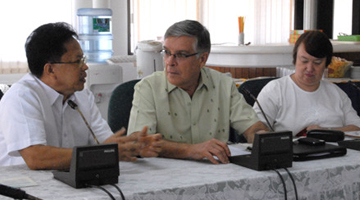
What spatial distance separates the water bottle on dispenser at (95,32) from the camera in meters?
5.05

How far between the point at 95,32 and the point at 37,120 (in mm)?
3747

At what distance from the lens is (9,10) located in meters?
5.84

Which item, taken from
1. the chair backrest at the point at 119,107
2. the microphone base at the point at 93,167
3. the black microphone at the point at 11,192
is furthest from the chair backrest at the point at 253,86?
the black microphone at the point at 11,192

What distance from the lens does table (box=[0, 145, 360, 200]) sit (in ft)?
4.54

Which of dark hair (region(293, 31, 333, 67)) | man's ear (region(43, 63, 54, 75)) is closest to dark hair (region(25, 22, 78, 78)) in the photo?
man's ear (region(43, 63, 54, 75))

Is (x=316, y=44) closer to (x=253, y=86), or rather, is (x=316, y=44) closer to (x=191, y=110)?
(x=253, y=86)

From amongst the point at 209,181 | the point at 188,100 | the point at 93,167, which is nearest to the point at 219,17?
the point at 188,100

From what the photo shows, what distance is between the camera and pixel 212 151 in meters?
1.77

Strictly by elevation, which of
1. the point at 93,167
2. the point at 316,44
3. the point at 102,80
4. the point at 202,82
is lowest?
the point at 102,80

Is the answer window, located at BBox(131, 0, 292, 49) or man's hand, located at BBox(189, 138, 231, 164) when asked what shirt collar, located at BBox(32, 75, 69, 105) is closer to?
man's hand, located at BBox(189, 138, 231, 164)

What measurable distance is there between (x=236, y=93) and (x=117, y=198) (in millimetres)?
1148

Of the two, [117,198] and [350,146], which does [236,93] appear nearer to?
[350,146]

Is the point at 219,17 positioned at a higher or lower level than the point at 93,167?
higher

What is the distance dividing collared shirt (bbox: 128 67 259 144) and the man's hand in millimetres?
348
